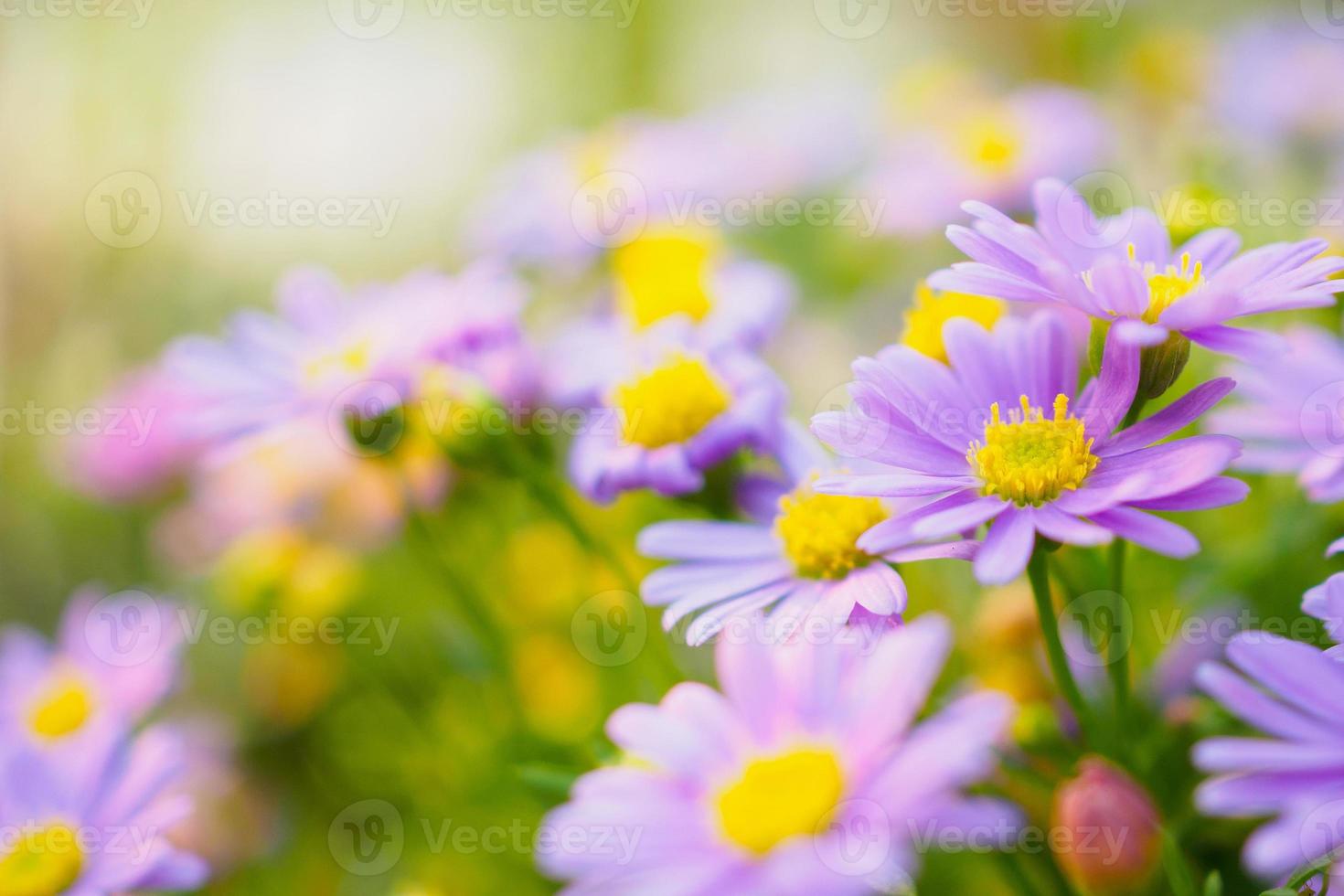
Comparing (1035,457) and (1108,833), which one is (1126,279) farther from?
(1108,833)

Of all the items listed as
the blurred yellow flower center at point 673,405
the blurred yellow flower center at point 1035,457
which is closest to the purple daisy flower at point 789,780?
the blurred yellow flower center at point 1035,457

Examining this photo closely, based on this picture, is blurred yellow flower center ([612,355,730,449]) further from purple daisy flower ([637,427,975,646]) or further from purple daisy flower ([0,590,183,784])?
purple daisy flower ([0,590,183,784])

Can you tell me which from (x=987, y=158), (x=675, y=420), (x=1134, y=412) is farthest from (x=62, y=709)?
(x=987, y=158)

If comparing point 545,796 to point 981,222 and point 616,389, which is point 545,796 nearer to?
point 616,389

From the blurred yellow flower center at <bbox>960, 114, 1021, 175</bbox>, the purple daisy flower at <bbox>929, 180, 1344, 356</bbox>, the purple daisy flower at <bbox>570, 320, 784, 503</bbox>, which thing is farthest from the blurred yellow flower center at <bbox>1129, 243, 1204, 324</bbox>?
the blurred yellow flower center at <bbox>960, 114, 1021, 175</bbox>

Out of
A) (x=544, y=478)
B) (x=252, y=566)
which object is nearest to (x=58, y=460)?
(x=252, y=566)

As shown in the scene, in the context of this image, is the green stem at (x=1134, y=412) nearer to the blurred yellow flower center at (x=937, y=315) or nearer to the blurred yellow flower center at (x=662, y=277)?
the blurred yellow flower center at (x=937, y=315)
